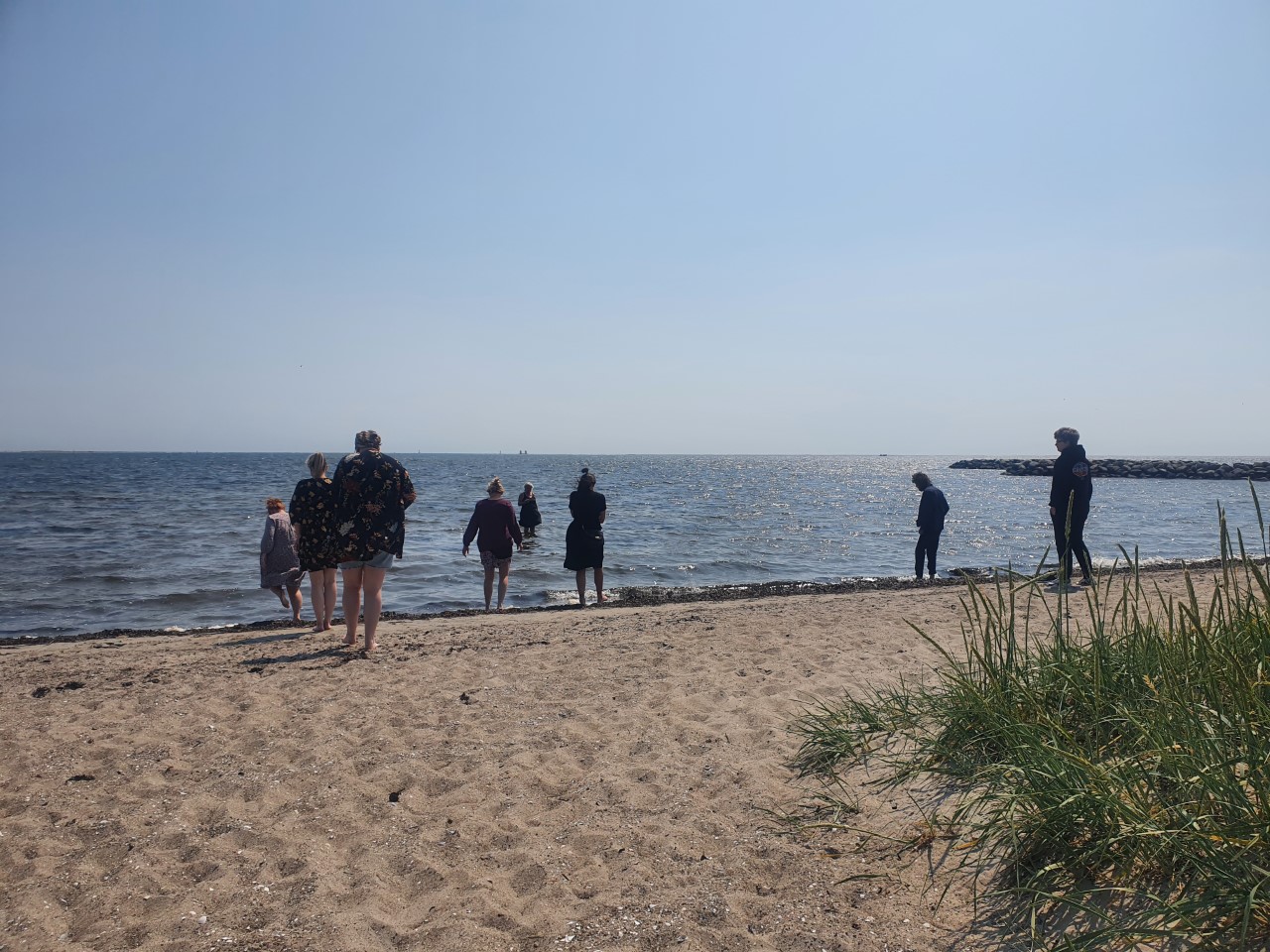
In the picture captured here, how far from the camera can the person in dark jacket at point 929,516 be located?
1116cm

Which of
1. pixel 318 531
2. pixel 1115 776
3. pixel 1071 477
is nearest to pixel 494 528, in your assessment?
pixel 318 531

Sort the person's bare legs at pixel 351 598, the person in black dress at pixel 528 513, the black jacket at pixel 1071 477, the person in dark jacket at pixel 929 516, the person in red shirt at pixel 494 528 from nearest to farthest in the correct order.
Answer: the person's bare legs at pixel 351 598 → the black jacket at pixel 1071 477 → the person in red shirt at pixel 494 528 → the person in black dress at pixel 528 513 → the person in dark jacket at pixel 929 516

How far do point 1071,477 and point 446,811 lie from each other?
338 inches

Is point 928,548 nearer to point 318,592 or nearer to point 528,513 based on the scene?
point 528,513

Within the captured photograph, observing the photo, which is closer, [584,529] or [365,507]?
[365,507]

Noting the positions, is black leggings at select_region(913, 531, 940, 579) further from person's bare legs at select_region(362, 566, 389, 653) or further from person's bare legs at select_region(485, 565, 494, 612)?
person's bare legs at select_region(362, 566, 389, 653)

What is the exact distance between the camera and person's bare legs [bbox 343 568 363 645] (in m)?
6.57

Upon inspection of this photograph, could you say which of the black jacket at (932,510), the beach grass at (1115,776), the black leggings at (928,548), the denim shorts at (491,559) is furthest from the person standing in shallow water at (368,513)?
the black leggings at (928,548)

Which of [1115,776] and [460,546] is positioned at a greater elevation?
[1115,776]

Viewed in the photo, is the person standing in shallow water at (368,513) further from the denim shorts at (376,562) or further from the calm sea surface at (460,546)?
the calm sea surface at (460,546)

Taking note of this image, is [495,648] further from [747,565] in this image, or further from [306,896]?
[747,565]

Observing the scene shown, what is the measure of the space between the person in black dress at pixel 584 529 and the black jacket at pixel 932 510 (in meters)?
5.06

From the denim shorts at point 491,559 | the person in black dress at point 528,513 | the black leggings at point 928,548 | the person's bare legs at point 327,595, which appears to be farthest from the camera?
the black leggings at point 928,548

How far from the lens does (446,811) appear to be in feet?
11.5
